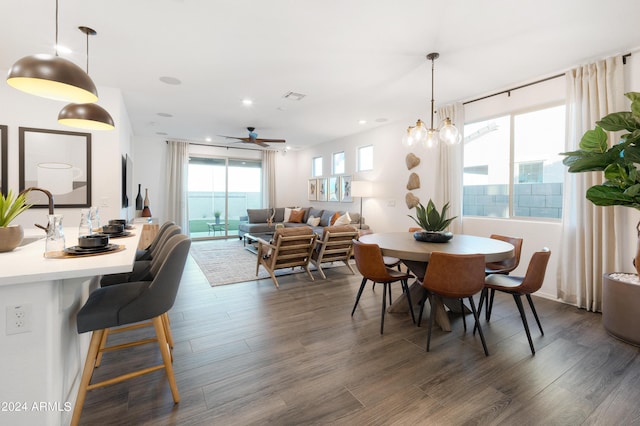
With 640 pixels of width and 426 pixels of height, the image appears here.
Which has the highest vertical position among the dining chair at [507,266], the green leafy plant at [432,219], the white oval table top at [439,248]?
the green leafy plant at [432,219]

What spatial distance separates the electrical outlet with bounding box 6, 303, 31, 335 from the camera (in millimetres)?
1149

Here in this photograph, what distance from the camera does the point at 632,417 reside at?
1601mm

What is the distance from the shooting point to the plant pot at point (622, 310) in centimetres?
235

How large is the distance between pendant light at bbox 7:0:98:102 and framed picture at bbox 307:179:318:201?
6.55 m

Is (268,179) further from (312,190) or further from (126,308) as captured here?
(126,308)

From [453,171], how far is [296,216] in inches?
179

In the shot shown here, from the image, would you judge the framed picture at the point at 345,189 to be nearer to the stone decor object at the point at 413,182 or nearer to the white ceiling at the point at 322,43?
the stone decor object at the point at 413,182

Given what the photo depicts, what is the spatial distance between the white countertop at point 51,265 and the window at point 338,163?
20.2 ft

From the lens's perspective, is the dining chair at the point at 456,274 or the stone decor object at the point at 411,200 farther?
the stone decor object at the point at 411,200

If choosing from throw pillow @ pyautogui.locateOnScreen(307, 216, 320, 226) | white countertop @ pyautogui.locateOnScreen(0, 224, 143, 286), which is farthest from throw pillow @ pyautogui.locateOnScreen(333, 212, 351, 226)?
white countertop @ pyautogui.locateOnScreen(0, 224, 143, 286)

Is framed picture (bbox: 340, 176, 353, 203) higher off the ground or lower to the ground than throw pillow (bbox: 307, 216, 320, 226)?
higher

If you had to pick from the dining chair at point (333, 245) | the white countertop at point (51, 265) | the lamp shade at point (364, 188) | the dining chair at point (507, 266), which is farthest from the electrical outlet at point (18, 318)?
the lamp shade at point (364, 188)

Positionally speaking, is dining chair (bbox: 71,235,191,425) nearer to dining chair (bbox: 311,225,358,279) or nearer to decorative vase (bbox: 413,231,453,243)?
decorative vase (bbox: 413,231,453,243)

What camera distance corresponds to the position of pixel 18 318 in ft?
3.80
